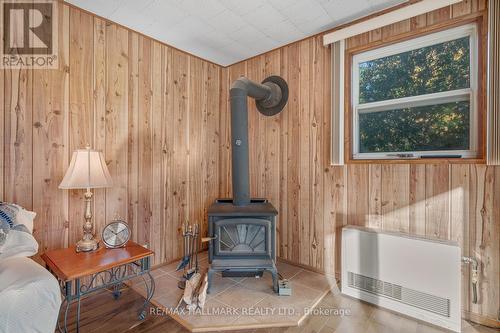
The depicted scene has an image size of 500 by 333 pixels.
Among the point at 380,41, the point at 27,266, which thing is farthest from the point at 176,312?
the point at 380,41

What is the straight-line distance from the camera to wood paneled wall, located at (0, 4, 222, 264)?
5.85 ft

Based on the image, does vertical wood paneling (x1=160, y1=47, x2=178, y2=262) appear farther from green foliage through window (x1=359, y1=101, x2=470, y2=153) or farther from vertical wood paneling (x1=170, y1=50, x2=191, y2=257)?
green foliage through window (x1=359, y1=101, x2=470, y2=153)

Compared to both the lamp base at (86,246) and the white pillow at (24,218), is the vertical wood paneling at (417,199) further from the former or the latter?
the white pillow at (24,218)

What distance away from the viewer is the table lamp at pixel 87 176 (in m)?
1.68

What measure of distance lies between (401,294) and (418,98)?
1517mm

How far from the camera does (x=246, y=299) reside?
6.52 feet

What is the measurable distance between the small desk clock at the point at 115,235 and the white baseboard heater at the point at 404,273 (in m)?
1.78

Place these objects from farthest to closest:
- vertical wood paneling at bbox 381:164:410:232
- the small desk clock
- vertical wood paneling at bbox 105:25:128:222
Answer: vertical wood paneling at bbox 105:25:128:222, vertical wood paneling at bbox 381:164:410:232, the small desk clock

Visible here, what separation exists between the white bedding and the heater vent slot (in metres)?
2.02

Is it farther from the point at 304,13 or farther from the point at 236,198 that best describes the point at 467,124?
the point at 236,198

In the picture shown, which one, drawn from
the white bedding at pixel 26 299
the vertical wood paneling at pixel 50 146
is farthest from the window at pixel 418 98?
the vertical wood paneling at pixel 50 146

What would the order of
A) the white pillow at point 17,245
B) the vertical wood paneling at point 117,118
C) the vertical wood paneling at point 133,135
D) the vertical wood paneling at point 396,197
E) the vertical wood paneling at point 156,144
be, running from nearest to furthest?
the white pillow at point 17,245 → the vertical wood paneling at point 396,197 → the vertical wood paneling at point 117,118 → the vertical wood paneling at point 133,135 → the vertical wood paneling at point 156,144

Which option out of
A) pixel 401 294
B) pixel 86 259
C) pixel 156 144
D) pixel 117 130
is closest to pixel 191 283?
pixel 86 259

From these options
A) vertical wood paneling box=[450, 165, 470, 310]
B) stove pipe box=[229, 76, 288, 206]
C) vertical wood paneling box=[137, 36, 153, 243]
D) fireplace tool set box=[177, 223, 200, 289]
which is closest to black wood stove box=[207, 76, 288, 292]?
stove pipe box=[229, 76, 288, 206]
